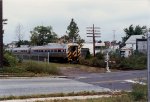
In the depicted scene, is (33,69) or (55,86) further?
(33,69)

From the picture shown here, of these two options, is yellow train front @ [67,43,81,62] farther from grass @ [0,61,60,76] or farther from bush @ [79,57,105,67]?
grass @ [0,61,60,76]

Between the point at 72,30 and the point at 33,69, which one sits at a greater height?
the point at 72,30

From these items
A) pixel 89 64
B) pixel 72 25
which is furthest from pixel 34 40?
pixel 89 64

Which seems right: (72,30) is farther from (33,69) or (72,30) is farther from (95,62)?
(33,69)

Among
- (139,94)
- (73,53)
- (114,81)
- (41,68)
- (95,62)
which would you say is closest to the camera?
(139,94)

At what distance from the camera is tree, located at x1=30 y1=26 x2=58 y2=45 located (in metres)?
107

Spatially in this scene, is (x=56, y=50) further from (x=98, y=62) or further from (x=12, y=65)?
(x=12, y=65)

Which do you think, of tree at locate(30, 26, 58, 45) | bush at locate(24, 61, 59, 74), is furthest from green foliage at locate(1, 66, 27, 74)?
tree at locate(30, 26, 58, 45)

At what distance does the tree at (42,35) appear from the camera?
10685cm

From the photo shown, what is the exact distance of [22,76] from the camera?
30.0 m

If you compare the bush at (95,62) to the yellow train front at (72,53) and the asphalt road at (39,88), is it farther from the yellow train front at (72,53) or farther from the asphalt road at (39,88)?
the asphalt road at (39,88)

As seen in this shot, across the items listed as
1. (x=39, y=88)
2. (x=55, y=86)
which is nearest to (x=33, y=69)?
(x=55, y=86)

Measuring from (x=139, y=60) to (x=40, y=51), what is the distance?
17.6 meters

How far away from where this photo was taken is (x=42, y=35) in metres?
109
